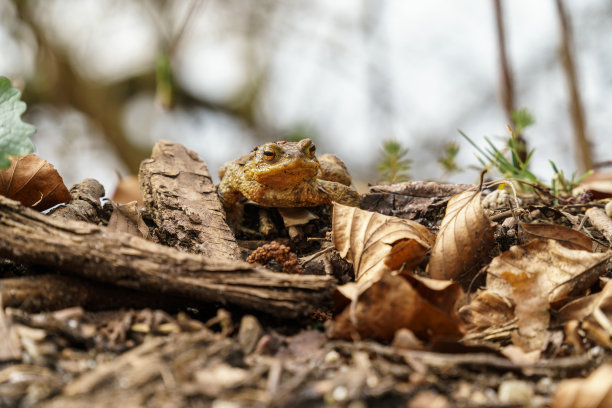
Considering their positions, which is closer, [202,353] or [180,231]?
[202,353]

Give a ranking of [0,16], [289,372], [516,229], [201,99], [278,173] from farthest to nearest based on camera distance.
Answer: [201,99], [0,16], [278,173], [516,229], [289,372]

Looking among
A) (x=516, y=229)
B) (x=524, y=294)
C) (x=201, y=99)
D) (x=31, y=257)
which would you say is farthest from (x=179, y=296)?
(x=201, y=99)

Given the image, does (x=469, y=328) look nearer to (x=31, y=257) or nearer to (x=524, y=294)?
(x=524, y=294)

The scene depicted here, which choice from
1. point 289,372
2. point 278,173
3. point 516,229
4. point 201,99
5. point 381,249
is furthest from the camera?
point 201,99

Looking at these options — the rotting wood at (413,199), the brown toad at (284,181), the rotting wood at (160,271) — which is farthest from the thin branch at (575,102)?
the rotting wood at (160,271)

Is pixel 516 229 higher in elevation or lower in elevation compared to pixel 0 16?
lower

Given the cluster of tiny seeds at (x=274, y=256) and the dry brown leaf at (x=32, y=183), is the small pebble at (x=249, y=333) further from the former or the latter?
the dry brown leaf at (x=32, y=183)

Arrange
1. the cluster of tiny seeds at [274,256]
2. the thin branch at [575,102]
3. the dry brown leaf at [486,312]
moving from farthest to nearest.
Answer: the thin branch at [575,102]
the cluster of tiny seeds at [274,256]
the dry brown leaf at [486,312]
